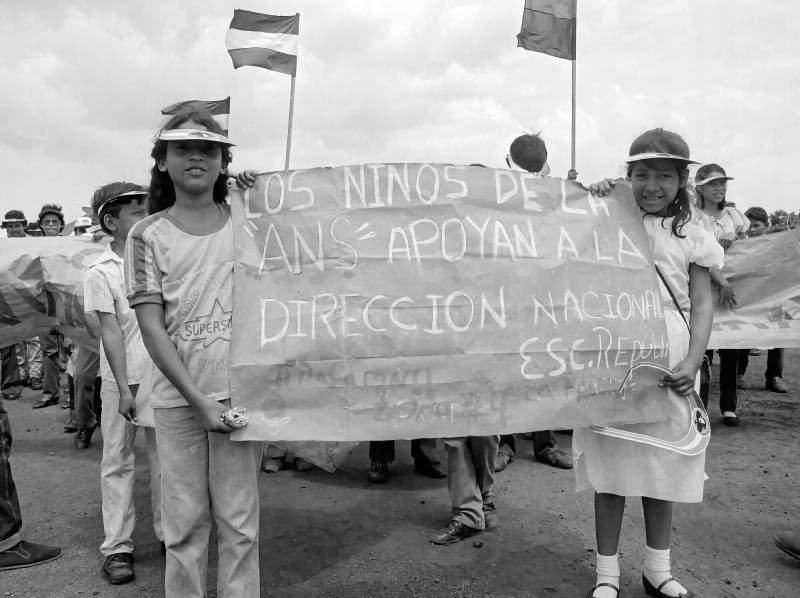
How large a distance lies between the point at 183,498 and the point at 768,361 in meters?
8.02

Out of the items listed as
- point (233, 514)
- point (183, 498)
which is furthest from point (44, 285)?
point (233, 514)

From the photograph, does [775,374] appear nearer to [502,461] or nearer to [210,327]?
[502,461]

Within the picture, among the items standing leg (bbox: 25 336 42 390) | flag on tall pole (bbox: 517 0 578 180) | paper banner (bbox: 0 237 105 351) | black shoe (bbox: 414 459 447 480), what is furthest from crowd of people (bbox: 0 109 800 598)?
standing leg (bbox: 25 336 42 390)

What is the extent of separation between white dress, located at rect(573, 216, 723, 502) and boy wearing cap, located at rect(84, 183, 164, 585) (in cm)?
230

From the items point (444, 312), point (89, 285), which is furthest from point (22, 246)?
point (444, 312)

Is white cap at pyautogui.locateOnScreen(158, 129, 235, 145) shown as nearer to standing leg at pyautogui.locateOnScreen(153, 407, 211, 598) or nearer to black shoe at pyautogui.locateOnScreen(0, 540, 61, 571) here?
standing leg at pyautogui.locateOnScreen(153, 407, 211, 598)

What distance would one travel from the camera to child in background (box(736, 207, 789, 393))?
26.1 feet

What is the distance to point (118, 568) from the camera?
3.36 m

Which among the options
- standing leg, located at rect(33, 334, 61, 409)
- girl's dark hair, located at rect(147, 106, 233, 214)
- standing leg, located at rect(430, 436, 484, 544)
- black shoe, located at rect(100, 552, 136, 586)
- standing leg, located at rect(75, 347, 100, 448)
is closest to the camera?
girl's dark hair, located at rect(147, 106, 233, 214)

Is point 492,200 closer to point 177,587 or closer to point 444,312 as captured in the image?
point 444,312

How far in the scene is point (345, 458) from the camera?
5.20 m

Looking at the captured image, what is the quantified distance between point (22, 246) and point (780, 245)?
21.1ft

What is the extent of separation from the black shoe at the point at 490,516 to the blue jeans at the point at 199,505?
5.80ft

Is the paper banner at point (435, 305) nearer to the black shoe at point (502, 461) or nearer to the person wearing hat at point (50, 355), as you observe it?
the black shoe at point (502, 461)
